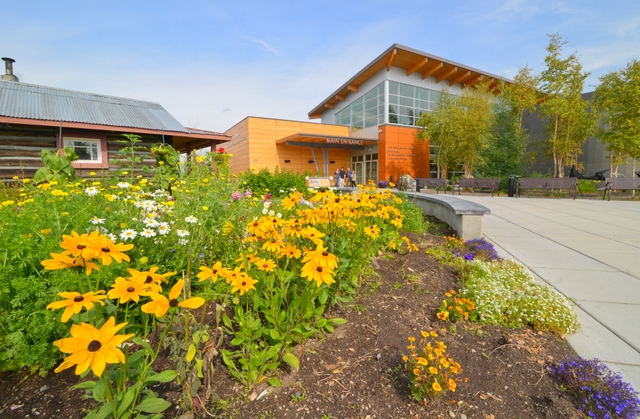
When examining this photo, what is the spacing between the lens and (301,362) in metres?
1.66

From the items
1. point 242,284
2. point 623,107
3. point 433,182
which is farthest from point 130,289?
point 623,107

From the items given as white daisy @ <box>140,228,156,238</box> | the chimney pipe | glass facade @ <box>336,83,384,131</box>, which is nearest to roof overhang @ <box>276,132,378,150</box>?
glass facade @ <box>336,83,384,131</box>

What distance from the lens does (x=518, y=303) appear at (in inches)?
87.6

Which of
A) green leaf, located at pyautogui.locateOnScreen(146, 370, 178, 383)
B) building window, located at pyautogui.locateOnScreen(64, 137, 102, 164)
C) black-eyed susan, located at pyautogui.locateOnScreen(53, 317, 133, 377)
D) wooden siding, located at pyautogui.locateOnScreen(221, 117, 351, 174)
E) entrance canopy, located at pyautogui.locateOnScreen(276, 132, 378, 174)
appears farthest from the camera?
wooden siding, located at pyautogui.locateOnScreen(221, 117, 351, 174)

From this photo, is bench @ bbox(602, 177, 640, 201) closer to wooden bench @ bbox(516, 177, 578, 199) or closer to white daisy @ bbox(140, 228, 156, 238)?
wooden bench @ bbox(516, 177, 578, 199)

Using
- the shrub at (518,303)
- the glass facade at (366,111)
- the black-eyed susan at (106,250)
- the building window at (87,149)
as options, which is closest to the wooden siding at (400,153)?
the glass facade at (366,111)

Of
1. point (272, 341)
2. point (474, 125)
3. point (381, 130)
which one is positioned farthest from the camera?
point (381, 130)

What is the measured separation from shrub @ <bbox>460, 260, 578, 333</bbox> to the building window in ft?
35.0

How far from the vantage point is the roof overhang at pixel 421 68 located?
1770 cm

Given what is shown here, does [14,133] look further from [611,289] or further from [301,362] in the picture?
[611,289]

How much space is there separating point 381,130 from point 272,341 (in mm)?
19408

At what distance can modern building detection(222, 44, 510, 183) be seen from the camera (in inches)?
750

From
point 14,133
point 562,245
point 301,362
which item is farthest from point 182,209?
point 14,133

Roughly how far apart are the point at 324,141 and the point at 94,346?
19937mm
